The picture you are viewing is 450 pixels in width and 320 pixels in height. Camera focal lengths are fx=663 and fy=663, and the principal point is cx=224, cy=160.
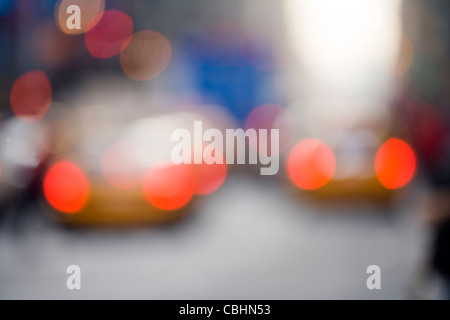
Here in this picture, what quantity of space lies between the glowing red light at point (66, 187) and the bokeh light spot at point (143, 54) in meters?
18.4

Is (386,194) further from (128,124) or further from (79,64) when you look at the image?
(79,64)

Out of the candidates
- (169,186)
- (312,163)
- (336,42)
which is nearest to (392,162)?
(312,163)

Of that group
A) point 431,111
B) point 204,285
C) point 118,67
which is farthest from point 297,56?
point 204,285

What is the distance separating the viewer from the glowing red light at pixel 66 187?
7117 mm

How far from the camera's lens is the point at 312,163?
8.90 meters

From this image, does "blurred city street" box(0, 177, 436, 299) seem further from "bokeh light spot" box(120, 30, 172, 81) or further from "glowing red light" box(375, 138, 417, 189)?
"bokeh light spot" box(120, 30, 172, 81)

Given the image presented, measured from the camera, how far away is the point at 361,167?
8461 mm

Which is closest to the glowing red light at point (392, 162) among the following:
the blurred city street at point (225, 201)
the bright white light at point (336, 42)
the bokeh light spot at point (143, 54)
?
the blurred city street at point (225, 201)

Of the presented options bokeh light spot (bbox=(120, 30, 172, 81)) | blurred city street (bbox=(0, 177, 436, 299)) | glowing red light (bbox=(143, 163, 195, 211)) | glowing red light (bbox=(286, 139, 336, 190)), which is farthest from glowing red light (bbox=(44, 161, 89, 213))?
bokeh light spot (bbox=(120, 30, 172, 81))

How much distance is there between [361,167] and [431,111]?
33.9 feet

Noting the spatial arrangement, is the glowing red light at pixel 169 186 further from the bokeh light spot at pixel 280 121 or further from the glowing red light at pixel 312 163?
the glowing red light at pixel 312 163

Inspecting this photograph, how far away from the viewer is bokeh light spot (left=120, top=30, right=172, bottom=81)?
27.6 metres

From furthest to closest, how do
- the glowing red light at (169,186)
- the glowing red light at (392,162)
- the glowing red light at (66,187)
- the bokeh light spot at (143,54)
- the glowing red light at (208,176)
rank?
the bokeh light spot at (143,54)
the glowing red light at (208,176)
the glowing red light at (392,162)
the glowing red light at (169,186)
the glowing red light at (66,187)

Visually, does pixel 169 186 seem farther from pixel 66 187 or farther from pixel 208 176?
pixel 208 176
